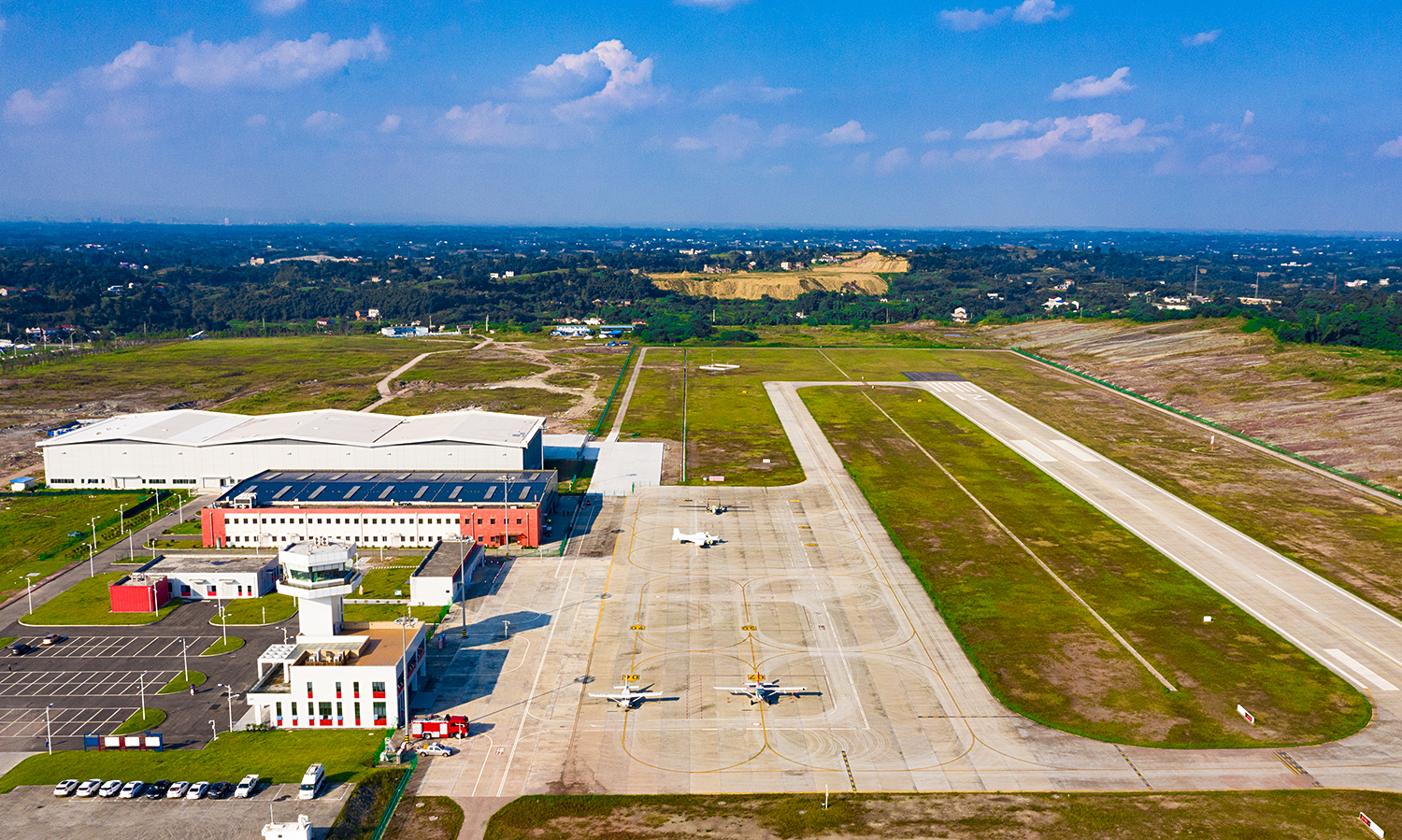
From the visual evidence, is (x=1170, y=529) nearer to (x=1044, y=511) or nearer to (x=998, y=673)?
(x=1044, y=511)

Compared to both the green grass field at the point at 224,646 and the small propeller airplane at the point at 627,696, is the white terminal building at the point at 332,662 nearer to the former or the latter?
the green grass field at the point at 224,646

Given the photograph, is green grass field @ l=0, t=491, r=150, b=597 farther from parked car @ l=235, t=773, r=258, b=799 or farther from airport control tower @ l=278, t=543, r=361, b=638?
parked car @ l=235, t=773, r=258, b=799

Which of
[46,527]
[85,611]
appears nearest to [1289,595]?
[85,611]

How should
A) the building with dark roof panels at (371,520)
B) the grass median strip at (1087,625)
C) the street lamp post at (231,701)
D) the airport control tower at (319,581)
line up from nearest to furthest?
the street lamp post at (231,701) → the airport control tower at (319,581) → the grass median strip at (1087,625) → the building with dark roof panels at (371,520)

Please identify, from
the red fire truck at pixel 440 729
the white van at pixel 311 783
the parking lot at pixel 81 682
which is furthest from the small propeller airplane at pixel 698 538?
the white van at pixel 311 783

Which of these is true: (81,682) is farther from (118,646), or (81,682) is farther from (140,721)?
(140,721)

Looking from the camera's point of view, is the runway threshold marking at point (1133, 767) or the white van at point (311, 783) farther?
the runway threshold marking at point (1133, 767)

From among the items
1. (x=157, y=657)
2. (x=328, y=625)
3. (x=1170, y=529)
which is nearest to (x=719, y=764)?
(x=328, y=625)
